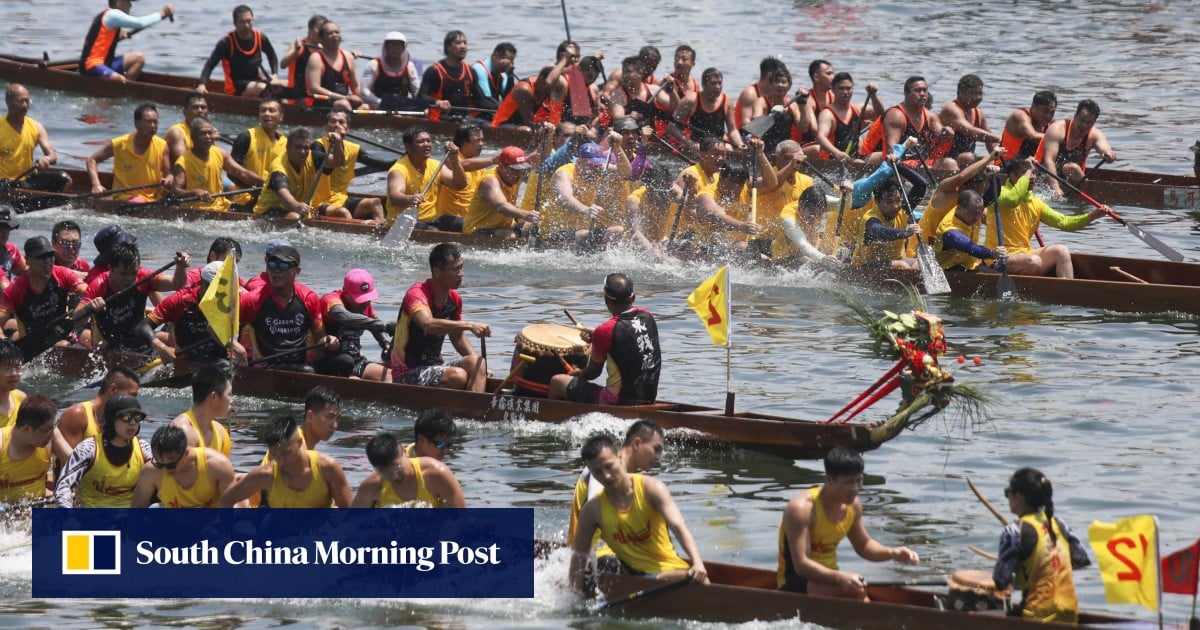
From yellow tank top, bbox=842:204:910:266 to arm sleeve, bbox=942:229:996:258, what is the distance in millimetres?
551

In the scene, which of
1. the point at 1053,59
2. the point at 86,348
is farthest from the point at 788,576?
the point at 1053,59

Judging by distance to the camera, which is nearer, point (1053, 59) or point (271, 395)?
point (271, 395)

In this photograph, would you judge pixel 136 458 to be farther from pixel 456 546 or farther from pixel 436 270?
pixel 436 270

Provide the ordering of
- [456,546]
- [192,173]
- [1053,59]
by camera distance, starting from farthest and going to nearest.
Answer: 1. [1053,59]
2. [192,173]
3. [456,546]

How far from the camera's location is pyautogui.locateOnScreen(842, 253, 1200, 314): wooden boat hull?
17484mm

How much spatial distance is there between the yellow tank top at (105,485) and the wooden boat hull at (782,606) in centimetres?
311

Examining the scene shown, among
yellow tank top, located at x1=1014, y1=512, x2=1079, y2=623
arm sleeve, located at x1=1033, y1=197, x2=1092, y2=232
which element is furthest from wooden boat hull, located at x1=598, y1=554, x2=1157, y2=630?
arm sleeve, located at x1=1033, y1=197, x2=1092, y2=232

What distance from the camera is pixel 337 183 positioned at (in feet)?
68.8

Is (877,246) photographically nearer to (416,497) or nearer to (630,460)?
(630,460)

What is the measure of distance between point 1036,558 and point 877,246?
9.19 meters

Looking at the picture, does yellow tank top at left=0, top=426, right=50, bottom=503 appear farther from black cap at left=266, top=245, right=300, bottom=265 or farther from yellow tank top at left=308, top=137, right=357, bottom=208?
yellow tank top at left=308, top=137, right=357, bottom=208

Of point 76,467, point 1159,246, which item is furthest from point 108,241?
point 1159,246

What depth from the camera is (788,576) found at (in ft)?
32.1

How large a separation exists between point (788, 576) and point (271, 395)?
20.1ft
